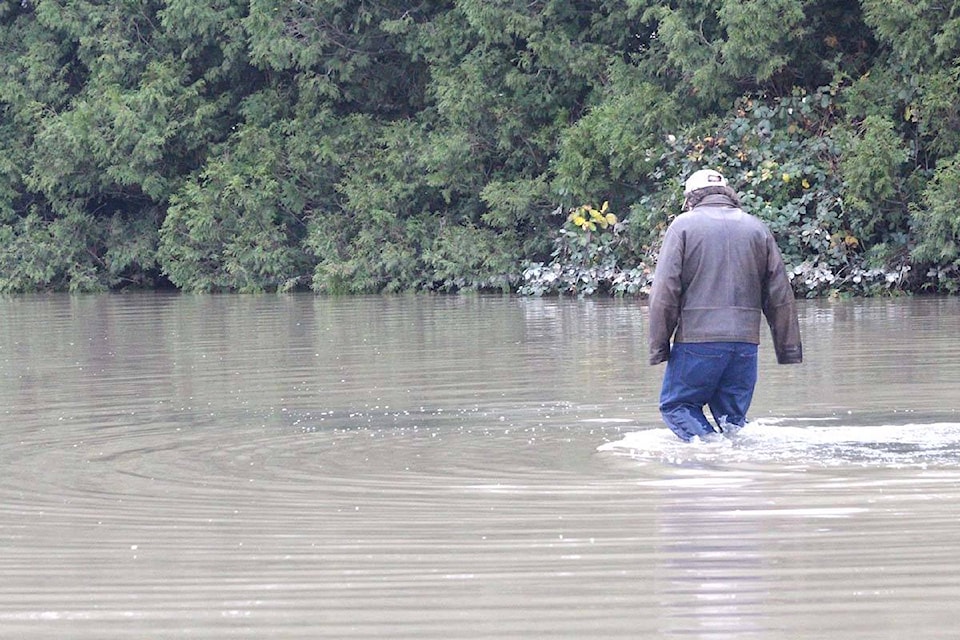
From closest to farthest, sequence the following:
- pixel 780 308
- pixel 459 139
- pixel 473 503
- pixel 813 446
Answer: pixel 473 503 < pixel 813 446 < pixel 780 308 < pixel 459 139

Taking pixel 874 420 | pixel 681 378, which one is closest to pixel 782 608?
pixel 681 378

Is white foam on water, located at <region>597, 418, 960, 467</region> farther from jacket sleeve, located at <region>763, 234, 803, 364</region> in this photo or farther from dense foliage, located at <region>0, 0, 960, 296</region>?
dense foliage, located at <region>0, 0, 960, 296</region>

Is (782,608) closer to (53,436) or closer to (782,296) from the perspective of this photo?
(782,296)

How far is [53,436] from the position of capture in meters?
10.3

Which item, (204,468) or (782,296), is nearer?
(204,468)

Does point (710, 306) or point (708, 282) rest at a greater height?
point (708, 282)

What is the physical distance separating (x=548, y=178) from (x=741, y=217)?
23759 mm

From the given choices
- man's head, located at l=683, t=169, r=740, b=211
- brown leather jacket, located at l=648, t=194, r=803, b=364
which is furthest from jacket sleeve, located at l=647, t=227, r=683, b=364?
man's head, located at l=683, t=169, r=740, b=211

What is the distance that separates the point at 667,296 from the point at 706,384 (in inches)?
20.5

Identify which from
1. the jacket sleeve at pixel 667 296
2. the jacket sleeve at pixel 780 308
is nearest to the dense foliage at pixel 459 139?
the jacket sleeve at pixel 780 308

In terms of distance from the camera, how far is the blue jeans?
30.2 ft

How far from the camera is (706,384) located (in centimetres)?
927

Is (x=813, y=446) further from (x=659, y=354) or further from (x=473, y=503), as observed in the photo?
(x=473, y=503)

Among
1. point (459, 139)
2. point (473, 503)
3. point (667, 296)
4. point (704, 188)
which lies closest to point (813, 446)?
point (667, 296)
